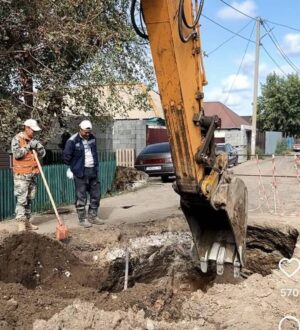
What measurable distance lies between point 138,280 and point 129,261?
32cm

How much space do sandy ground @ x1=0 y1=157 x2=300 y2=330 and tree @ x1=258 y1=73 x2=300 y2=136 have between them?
145 feet

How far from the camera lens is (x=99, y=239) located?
786cm

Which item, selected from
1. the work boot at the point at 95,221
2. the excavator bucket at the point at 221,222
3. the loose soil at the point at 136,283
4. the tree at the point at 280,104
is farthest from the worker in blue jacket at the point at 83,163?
the tree at the point at 280,104

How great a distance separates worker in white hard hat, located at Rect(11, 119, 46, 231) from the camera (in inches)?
322

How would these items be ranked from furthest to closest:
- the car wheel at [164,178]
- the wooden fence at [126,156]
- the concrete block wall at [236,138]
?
the concrete block wall at [236,138] → the wooden fence at [126,156] → the car wheel at [164,178]

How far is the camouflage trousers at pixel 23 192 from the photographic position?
823 cm

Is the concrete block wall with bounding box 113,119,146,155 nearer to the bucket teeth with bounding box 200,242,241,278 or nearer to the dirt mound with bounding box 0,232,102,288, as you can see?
the dirt mound with bounding box 0,232,102,288

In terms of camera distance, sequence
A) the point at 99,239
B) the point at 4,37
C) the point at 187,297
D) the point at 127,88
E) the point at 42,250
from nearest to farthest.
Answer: the point at 187,297, the point at 42,250, the point at 99,239, the point at 4,37, the point at 127,88

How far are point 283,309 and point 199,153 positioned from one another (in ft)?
6.25

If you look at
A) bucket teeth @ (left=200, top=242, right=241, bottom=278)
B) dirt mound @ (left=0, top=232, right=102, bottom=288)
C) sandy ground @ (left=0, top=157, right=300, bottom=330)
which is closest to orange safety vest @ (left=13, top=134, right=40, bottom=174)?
sandy ground @ (left=0, top=157, right=300, bottom=330)

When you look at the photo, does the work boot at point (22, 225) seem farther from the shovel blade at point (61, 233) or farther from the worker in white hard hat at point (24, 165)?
the shovel blade at point (61, 233)

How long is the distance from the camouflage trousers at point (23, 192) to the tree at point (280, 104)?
47112 mm

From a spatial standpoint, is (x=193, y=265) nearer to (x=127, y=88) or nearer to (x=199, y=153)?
(x=199, y=153)

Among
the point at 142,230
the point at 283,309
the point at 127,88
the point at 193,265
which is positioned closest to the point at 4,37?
the point at 127,88
